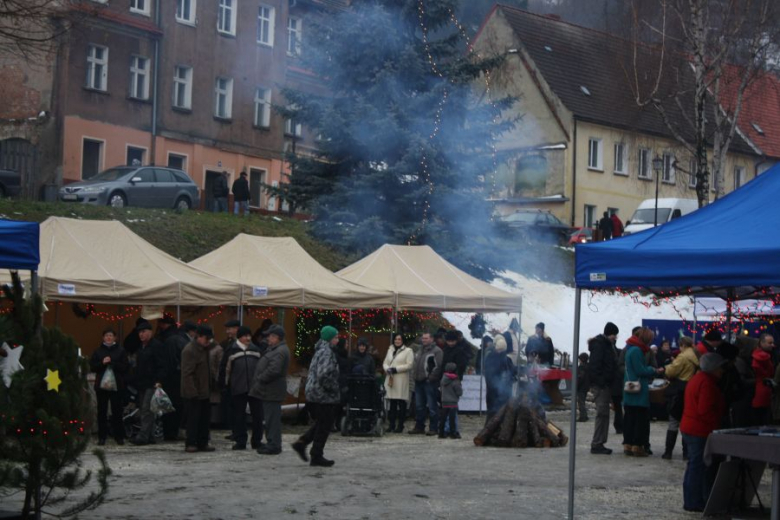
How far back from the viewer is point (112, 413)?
18578 mm

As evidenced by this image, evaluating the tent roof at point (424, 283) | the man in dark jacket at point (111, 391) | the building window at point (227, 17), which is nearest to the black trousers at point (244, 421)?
the man in dark jacket at point (111, 391)

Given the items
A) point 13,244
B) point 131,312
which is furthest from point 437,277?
point 13,244

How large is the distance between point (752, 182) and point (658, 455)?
25.0ft

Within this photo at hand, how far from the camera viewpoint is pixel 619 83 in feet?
178

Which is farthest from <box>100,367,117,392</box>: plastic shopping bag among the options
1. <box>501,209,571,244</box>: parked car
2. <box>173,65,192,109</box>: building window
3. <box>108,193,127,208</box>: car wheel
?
<box>173,65,192,109</box>: building window

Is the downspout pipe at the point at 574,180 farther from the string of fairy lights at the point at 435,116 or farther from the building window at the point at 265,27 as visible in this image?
the string of fairy lights at the point at 435,116

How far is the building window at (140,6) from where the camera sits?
4741 centimetres

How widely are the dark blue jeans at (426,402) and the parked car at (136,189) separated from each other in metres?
15.8

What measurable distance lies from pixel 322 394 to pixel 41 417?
6391 mm

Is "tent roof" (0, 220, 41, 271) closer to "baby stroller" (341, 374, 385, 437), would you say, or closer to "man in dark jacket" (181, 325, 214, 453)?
"man in dark jacket" (181, 325, 214, 453)

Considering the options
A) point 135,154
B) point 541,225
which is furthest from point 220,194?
point 541,225

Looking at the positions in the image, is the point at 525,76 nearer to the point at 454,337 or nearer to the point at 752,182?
the point at 454,337

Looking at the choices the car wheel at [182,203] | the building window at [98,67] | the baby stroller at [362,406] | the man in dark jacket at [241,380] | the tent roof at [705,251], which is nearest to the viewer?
the tent roof at [705,251]

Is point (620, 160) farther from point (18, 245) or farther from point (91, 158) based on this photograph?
point (18, 245)
